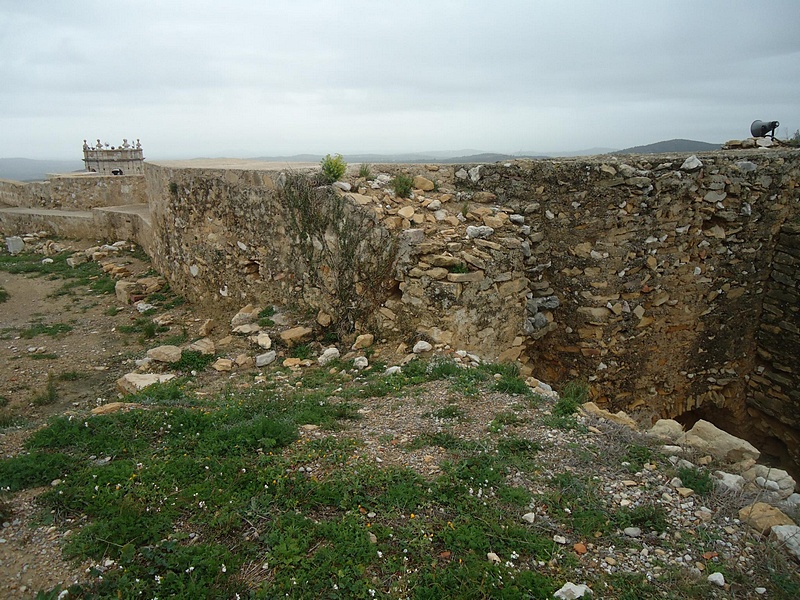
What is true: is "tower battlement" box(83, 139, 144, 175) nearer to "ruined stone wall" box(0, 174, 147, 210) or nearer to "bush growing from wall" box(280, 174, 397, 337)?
"ruined stone wall" box(0, 174, 147, 210)

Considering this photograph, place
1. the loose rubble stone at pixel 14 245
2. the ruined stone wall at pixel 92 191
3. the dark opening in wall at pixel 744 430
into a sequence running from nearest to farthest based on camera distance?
the dark opening in wall at pixel 744 430 → the loose rubble stone at pixel 14 245 → the ruined stone wall at pixel 92 191

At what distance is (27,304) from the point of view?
1038 centimetres

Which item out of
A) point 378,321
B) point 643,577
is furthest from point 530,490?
point 378,321

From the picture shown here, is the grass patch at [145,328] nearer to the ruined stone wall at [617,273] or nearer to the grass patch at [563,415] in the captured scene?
the ruined stone wall at [617,273]

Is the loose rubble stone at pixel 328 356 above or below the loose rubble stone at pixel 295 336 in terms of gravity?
below

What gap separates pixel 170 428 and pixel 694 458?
13.8 feet

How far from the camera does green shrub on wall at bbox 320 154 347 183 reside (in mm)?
7133

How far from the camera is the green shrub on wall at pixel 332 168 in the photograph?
713cm

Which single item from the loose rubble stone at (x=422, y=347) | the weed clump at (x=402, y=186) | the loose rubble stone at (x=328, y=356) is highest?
the weed clump at (x=402, y=186)

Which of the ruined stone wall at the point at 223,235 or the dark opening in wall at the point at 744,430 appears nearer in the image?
the dark opening in wall at the point at 744,430

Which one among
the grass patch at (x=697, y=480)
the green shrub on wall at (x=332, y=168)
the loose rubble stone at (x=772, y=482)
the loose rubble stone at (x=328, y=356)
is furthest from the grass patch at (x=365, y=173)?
the loose rubble stone at (x=772, y=482)

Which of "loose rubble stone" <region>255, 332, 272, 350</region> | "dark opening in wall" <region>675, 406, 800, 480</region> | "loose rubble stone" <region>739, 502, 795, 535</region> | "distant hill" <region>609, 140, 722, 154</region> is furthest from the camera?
"distant hill" <region>609, 140, 722, 154</region>

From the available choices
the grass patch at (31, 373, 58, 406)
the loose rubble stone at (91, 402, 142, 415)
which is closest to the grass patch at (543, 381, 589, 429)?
the loose rubble stone at (91, 402, 142, 415)

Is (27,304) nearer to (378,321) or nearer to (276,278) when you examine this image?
(276,278)
